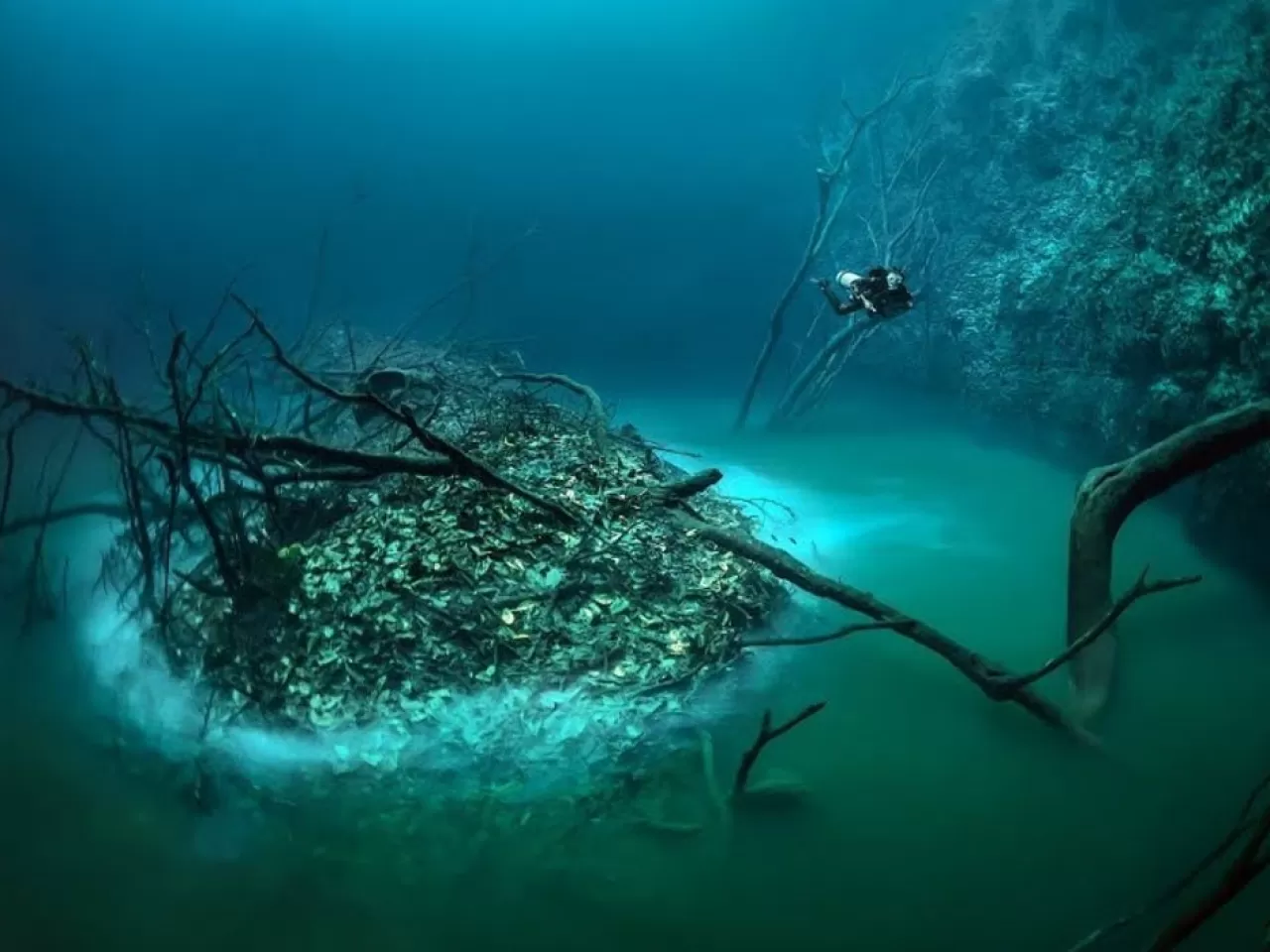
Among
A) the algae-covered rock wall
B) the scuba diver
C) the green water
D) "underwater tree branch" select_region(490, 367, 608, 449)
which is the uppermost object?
the algae-covered rock wall

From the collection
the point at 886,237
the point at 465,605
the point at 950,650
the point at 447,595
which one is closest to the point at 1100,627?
the point at 950,650

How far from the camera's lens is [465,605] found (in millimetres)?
5539

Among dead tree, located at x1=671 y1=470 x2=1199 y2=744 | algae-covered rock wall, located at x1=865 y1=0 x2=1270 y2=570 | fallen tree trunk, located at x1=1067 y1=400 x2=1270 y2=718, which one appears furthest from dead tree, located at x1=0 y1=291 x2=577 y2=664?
algae-covered rock wall, located at x1=865 y1=0 x2=1270 y2=570

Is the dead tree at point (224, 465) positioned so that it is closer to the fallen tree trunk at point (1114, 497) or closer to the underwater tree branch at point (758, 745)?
the underwater tree branch at point (758, 745)

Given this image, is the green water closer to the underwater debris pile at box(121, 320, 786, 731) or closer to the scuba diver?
the underwater debris pile at box(121, 320, 786, 731)

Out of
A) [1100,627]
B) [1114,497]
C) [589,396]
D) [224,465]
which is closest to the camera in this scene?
[1100,627]

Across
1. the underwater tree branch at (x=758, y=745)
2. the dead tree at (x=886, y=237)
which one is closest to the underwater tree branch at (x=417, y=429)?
the underwater tree branch at (x=758, y=745)

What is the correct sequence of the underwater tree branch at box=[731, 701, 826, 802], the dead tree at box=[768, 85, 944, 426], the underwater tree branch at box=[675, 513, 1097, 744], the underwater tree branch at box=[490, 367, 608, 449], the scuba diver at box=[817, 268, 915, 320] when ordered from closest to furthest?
1. the underwater tree branch at box=[731, 701, 826, 802]
2. the underwater tree branch at box=[675, 513, 1097, 744]
3. the scuba diver at box=[817, 268, 915, 320]
4. the underwater tree branch at box=[490, 367, 608, 449]
5. the dead tree at box=[768, 85, 944, 426]

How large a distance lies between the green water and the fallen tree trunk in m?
0.46

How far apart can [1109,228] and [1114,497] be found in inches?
282

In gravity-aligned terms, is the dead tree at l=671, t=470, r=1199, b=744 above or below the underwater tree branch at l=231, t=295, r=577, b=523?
below

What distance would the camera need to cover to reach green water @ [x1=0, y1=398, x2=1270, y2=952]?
3.73m

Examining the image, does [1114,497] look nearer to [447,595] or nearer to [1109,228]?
[447,595]

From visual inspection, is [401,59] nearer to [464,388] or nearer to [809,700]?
[464,388]
